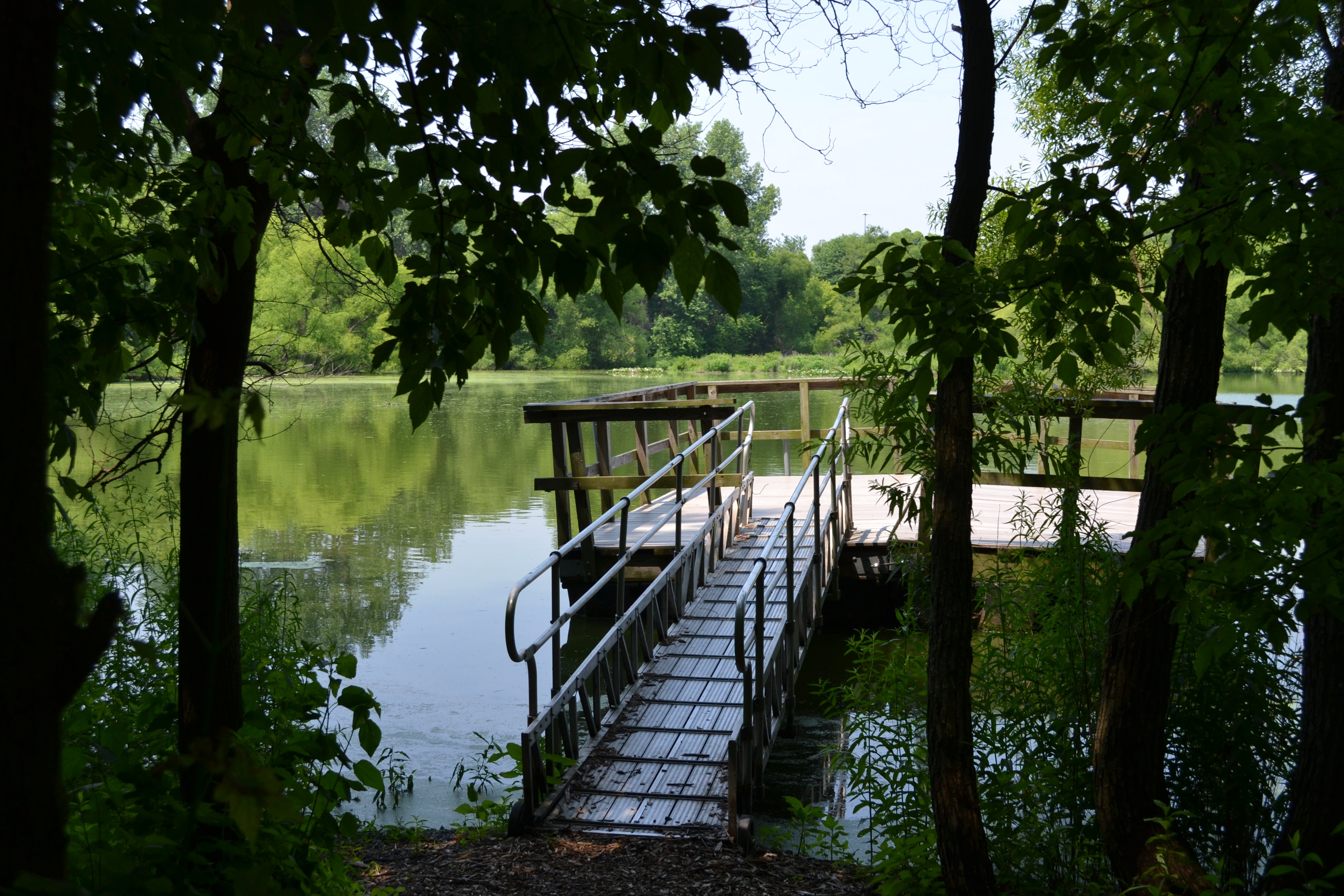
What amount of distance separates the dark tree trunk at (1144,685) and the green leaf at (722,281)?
2395 mm

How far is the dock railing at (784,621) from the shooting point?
439cm

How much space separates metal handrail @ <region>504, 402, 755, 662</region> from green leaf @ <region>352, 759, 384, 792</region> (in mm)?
1840

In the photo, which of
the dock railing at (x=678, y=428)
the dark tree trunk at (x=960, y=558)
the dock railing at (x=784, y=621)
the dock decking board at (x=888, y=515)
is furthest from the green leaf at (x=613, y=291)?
the dock decking board at (x=888, y=515)

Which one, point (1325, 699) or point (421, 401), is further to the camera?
point (1325, 699)

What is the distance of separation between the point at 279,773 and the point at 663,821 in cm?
243

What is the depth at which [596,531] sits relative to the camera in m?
9.27

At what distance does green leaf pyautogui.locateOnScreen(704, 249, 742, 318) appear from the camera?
1471mm

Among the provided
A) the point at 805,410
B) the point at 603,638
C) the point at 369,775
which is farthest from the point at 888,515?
the point at 369,775

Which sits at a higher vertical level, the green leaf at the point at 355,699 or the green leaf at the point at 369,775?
the green leaf at the point at 355,699

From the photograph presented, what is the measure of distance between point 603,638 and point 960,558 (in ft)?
9.27

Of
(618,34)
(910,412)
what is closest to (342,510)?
(910,412)

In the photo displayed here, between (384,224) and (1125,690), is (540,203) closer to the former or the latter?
(384,224)

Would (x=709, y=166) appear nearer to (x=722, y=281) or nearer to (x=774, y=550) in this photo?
(x=722, y=281)

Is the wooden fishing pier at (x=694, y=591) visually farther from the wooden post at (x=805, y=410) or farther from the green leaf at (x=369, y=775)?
the green leaf at (x=369, y=775)
